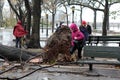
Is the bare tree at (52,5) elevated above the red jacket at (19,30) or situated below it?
above

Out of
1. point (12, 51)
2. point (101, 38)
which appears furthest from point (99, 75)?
point (101, 38)

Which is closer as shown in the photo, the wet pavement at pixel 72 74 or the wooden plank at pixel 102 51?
the wet pavement at pixel 72 74

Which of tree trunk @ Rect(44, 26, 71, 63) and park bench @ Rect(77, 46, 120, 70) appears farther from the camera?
tree trunk @ Rect(44, 26, 71, 63)

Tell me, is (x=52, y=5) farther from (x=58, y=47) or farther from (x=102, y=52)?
(x=102, y=52)

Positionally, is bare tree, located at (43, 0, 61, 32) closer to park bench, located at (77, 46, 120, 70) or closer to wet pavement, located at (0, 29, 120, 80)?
park bench, located at (77, 46, 120, 70)

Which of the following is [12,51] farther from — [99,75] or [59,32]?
[99,75]

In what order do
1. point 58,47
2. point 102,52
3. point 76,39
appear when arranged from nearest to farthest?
1. point 102,52
2. point 58,47
3. point 76,39

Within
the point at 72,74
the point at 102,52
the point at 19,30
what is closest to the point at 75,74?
the point at 72,74

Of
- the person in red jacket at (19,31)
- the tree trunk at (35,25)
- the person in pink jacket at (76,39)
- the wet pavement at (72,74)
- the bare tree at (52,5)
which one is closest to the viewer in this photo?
the wet pavement at (72,74)

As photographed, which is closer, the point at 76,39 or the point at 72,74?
the point at 72,74

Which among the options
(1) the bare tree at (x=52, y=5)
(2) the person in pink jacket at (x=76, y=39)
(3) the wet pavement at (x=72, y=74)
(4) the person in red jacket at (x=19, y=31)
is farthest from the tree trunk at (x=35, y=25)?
(1) the bare tree at (x=52, y=5)

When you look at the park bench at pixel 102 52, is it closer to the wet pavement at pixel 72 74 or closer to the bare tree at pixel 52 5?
the wet pavement at pixel 72 74

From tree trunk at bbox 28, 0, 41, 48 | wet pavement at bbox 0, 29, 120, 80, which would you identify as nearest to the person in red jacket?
tree trunk at bbox 28, 0, 41, 48

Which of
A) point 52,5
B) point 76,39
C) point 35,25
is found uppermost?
point 52,5
